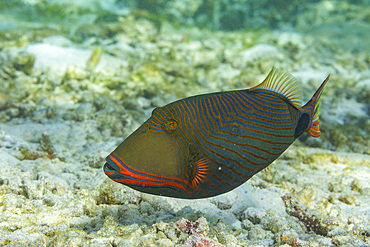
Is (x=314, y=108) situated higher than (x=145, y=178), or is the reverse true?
(x=314, y=108)

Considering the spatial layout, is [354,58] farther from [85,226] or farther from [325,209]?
[85,226]

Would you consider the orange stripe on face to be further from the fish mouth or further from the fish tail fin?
the fish tail fin

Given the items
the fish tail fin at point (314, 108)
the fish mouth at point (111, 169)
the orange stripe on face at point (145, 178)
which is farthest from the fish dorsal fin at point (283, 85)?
the fish mouth at point (111, 169)

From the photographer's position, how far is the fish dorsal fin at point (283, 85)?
176cm

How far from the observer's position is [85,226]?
2.15 meters

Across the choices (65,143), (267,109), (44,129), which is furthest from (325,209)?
(44,129)

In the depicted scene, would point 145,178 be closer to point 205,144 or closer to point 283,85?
point 205,144

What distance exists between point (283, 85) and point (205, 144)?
2.39 feet

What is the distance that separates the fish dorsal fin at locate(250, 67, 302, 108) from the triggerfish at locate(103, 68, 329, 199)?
105mm

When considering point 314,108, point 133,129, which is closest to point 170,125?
point 314,108

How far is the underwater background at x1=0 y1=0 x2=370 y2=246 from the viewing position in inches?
85.6

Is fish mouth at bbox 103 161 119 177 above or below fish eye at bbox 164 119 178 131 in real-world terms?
below

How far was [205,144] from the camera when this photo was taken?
1471 mm

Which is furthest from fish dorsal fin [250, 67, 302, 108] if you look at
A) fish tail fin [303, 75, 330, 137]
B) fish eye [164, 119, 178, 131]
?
fish eye [164, 119, 178, 131]
